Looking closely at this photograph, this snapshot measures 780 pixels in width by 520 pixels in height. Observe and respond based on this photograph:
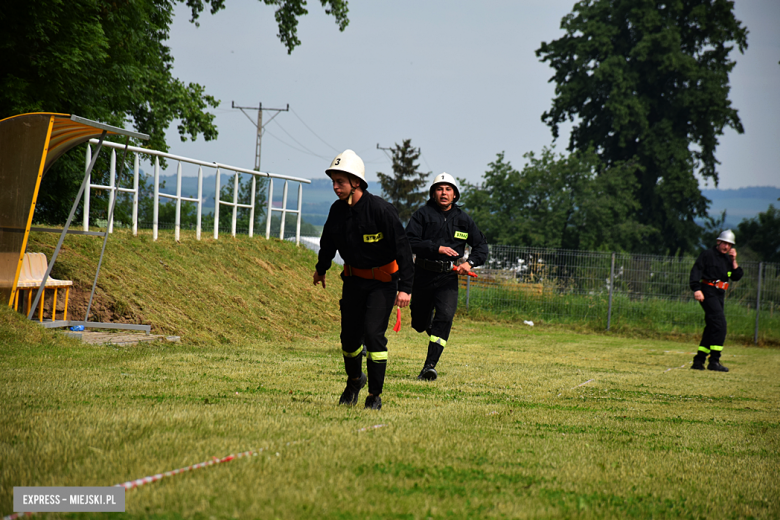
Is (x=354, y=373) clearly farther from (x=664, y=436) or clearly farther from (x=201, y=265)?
(x=201, y=265)

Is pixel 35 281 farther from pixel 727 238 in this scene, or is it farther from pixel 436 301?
pixel 727 238

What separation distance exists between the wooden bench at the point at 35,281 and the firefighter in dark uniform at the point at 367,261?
5543 mm

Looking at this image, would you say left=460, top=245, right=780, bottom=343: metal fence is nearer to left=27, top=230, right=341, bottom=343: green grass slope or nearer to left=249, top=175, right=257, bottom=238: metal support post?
left=27, top=230, right=341, bottom=343: green grass slope

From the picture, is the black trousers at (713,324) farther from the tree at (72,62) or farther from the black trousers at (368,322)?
the tree at (72,62)

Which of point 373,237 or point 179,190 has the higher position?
point 179,190

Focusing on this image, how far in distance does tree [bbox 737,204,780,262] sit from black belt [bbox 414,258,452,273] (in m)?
43.1

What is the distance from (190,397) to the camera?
5348 millimetres

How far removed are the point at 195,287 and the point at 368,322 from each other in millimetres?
7754

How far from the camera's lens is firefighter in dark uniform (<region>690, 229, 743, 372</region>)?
439 inches

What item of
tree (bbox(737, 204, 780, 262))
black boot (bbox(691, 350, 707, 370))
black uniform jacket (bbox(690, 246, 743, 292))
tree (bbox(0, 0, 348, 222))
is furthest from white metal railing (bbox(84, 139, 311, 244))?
tree (bbox(737, 204, 780, 262))

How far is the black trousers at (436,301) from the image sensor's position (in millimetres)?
7680

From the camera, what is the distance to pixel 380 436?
13.6 feet

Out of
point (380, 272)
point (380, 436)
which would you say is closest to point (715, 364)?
point (380, 272)

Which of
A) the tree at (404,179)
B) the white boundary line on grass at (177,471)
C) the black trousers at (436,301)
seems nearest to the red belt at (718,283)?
the black trousers at (436,301)
